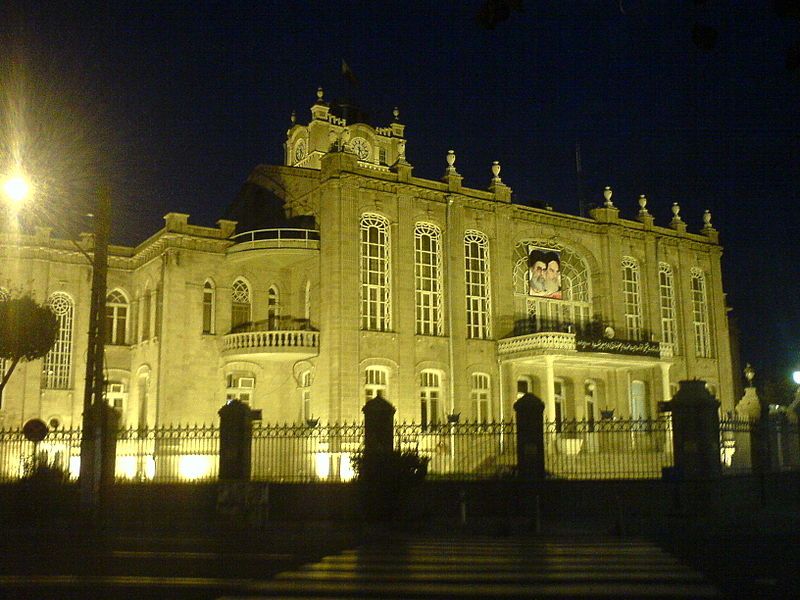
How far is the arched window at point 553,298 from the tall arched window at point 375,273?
6.55 metres

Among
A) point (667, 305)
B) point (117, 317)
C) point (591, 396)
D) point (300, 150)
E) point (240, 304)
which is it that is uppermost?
point (300, 150)

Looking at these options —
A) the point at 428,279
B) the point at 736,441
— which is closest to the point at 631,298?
the point at 428,279

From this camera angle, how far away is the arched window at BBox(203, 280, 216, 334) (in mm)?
37188

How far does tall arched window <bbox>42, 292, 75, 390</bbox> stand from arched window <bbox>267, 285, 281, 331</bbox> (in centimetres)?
891

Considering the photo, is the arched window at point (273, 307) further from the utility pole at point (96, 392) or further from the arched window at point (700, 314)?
the arched window at point (700, 314)

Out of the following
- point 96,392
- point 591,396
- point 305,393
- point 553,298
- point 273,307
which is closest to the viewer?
point 96,392

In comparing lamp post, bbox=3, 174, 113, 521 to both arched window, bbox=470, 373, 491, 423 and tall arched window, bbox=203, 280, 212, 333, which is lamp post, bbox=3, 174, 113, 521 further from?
arched window, bbox=470, 373, 491, 423

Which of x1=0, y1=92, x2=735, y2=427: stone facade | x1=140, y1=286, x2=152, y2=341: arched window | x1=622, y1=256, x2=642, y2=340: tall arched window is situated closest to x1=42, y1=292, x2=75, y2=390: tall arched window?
x1=0, y1=92, x2=735, y2=427: stone facade

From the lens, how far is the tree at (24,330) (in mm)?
30984

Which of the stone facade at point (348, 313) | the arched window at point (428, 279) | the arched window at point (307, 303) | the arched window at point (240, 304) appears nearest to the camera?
the stone facade at point (348, 313)

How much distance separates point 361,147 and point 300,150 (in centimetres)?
431

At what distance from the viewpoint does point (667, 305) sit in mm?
46188

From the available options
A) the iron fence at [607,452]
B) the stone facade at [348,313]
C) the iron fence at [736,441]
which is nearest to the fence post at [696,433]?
the iron fence at [736,441]

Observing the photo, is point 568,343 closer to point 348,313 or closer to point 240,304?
point 348,313
